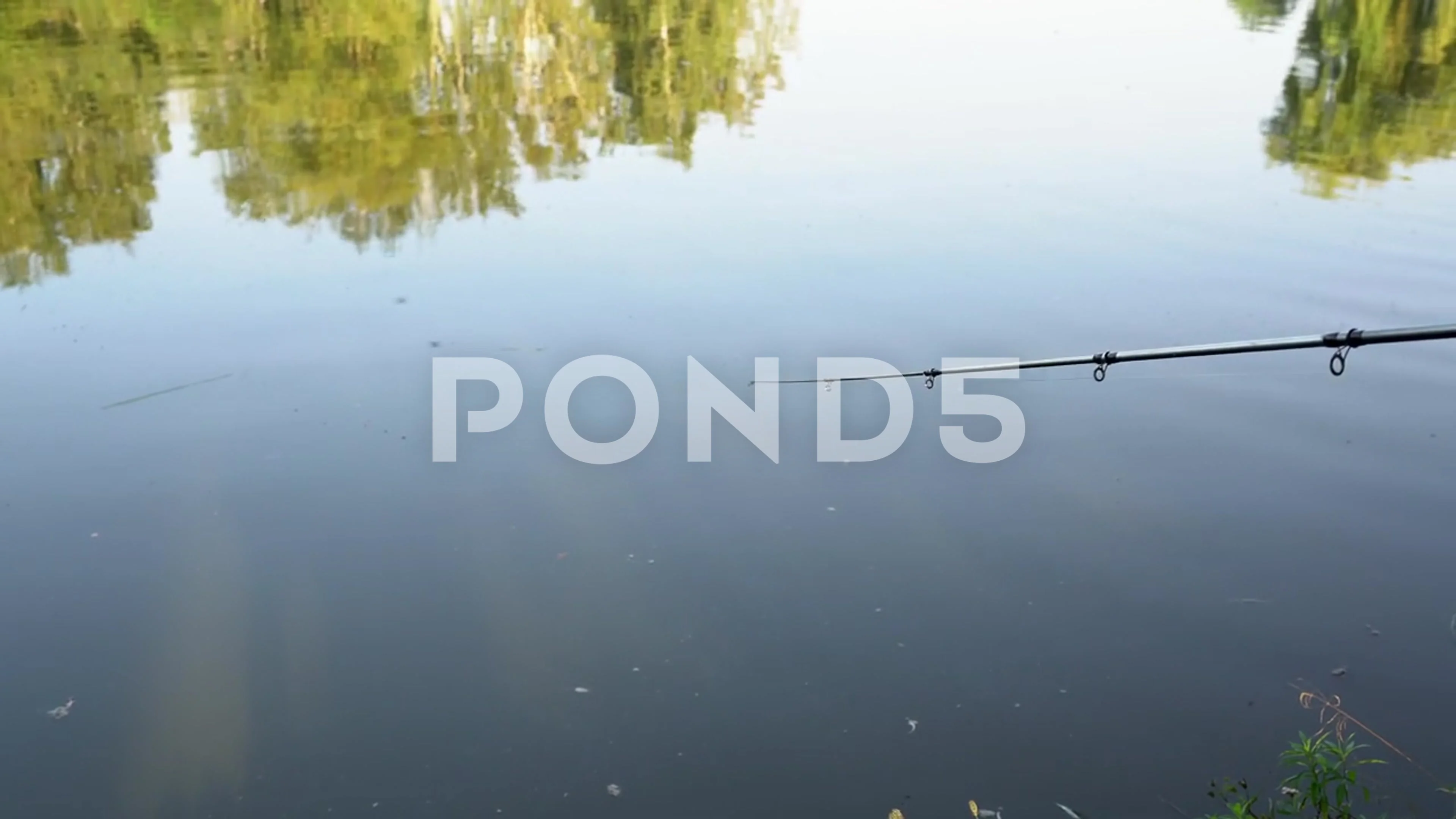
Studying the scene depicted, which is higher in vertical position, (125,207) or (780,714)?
(125,207)

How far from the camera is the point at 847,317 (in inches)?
240

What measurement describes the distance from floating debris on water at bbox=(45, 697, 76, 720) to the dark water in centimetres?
4

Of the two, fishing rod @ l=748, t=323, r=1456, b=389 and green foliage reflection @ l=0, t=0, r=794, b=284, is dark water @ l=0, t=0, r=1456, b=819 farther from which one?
fishing rod @ l=748, t=323, r=1456, b=389

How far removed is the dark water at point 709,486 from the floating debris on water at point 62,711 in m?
0.04

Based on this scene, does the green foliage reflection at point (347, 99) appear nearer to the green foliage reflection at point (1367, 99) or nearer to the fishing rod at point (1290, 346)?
the green foliage reflection at point (1367, 99)

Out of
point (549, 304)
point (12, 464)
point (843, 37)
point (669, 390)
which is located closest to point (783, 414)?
point (669, 390)

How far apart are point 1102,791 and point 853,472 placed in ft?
5.92

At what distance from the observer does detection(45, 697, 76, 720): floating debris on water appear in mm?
3359

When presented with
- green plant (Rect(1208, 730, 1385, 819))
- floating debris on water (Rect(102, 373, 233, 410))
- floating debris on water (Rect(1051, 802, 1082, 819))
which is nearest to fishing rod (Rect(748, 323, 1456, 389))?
green plant (Rect(1208, 730, 1385, 819))

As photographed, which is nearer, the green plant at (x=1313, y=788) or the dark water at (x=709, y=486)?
the green plant at (x=1313, y=788)

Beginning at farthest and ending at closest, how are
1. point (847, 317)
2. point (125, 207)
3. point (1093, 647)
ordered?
point (125, 207)
point (847, 317)
point (1093, 647)

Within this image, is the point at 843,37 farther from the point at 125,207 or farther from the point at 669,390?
the point at 669,390

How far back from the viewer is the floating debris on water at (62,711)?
336cm

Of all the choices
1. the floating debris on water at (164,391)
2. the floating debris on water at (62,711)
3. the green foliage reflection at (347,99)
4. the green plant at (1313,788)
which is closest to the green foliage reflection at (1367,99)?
the green foliage reflection at (347,99)
